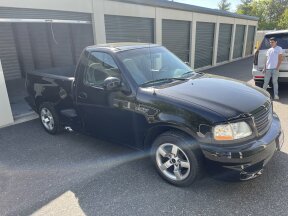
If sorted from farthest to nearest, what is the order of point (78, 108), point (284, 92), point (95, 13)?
point (284, 92) < point (95, 13) < point (78, 108)

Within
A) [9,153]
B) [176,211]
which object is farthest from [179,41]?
[176,211]

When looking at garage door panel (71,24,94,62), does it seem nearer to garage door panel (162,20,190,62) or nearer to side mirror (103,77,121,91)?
garage door panel (162,20,190,62)

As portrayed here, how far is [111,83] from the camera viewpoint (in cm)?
337

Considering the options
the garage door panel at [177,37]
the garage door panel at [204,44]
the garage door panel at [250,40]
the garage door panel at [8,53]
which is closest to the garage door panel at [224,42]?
the garage door panel at [204,44]

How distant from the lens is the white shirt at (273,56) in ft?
21.9

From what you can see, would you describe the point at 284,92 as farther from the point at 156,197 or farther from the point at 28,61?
the point at 28,61

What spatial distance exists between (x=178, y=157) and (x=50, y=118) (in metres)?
3.02

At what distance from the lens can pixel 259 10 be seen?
149 ft

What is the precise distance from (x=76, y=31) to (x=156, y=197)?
644 cm

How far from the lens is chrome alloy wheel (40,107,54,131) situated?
5043 millimetres

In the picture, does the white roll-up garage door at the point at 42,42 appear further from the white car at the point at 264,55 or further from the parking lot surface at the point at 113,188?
the white car at the point at 264,55

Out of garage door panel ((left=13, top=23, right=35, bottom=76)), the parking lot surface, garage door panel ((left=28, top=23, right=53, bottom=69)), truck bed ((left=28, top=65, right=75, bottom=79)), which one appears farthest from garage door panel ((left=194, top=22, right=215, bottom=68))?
the parking lot surface

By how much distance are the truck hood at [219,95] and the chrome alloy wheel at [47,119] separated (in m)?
2.71

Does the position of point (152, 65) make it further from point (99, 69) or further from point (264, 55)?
point (264, 55)
